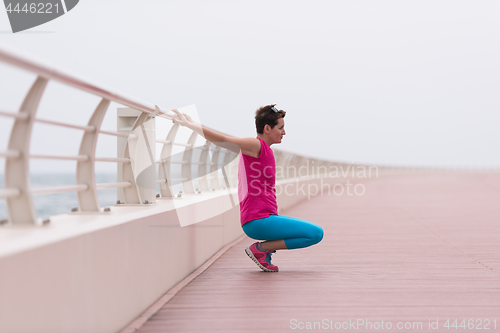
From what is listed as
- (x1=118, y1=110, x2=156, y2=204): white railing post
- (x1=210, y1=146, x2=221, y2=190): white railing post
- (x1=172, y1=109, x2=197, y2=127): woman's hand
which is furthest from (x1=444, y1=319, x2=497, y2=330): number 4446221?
(x1=210, y1=146, x2=221, y2=190): white railing post

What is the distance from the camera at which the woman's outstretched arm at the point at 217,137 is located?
4.21 metres

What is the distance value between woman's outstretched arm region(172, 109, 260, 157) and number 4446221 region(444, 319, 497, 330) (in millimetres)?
1942

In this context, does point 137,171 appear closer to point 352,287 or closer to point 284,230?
point 284,230

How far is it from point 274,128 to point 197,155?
1807 mm

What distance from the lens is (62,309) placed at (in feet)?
7.40

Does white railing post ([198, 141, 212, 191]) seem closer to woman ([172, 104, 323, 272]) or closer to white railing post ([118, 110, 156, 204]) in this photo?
woman ([172, 104, 323, 272])

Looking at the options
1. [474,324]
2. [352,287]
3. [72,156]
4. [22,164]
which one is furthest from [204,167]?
→ [22,164]

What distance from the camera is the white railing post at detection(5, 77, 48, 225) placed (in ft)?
7.60

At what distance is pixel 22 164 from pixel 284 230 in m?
2.77

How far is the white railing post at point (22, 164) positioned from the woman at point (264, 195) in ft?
6.59

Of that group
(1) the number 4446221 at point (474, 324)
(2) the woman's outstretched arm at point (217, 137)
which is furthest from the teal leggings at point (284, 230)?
(1) the number 4446221 at point (474, 324)

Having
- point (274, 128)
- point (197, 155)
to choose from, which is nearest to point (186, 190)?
point (197, 155)

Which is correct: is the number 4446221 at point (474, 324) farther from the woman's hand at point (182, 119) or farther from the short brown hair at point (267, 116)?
the woman's hand at point (182, 119)

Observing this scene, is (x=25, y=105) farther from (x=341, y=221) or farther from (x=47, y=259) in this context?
(x=341, y=221)
